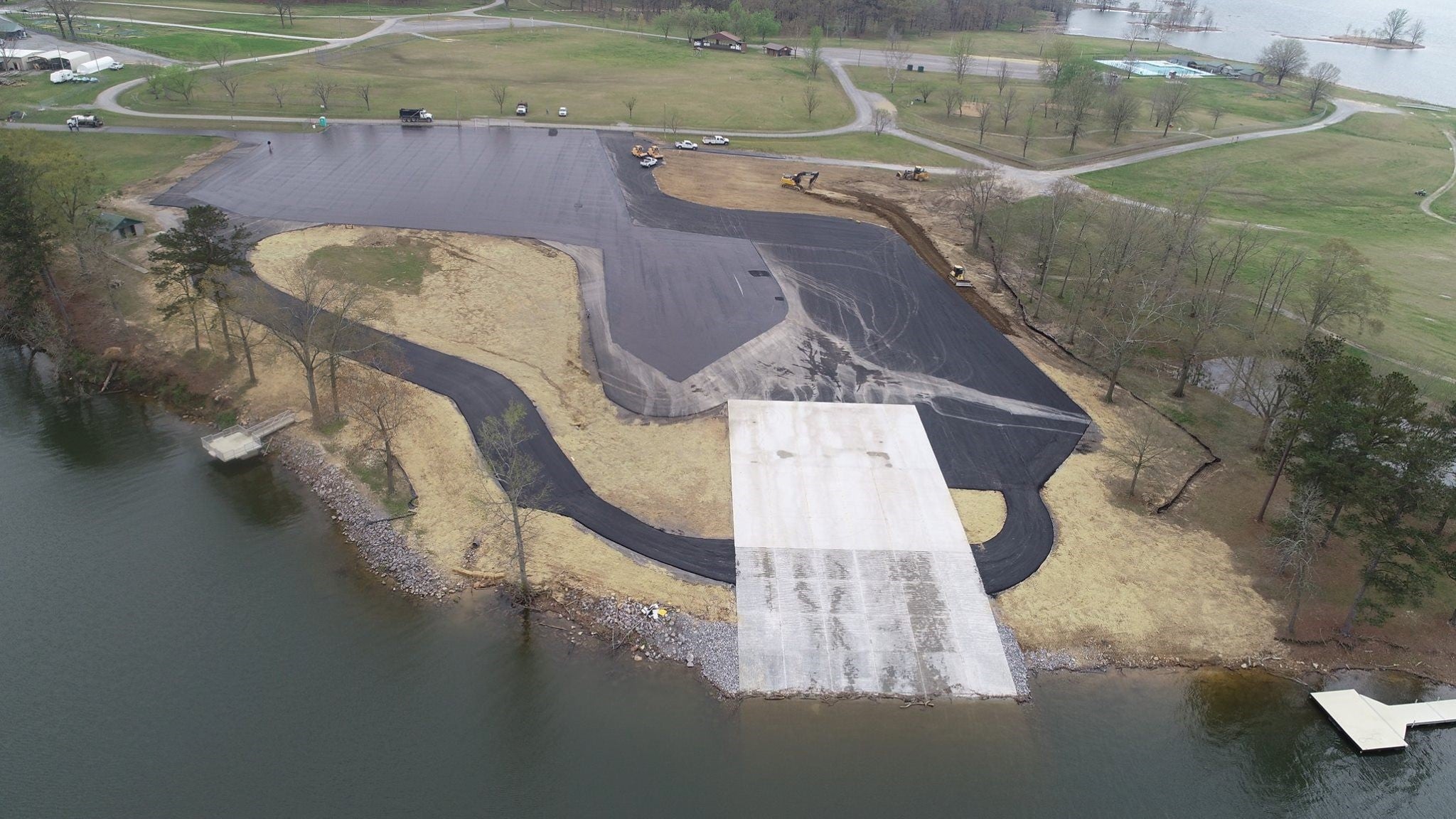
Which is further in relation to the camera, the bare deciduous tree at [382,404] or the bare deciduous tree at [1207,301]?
the bare deciduous tree at [1207,301]

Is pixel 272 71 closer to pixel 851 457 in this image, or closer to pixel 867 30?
pixel 851 457

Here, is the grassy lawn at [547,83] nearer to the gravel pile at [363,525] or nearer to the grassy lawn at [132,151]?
the grassy lawn at [132,151]

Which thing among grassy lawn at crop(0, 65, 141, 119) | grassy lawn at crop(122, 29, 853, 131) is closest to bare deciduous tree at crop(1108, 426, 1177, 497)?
grassy lawn at crop(122, 29, 853, 131)

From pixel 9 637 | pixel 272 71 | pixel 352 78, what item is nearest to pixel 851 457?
pixel 9 637

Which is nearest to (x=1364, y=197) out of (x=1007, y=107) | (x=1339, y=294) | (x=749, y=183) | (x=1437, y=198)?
(x=1437, y=198)

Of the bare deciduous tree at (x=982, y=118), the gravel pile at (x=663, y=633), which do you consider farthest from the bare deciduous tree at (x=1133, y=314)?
the bare deciduous tree at (x=982, y=118)

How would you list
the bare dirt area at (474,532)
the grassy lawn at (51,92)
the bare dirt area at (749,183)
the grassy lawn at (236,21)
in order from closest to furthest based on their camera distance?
1. the bare dirt area at (474,532)
2. the bare dirt area at (749,183)
3. the grassy lawn at (51,92)
4. the grassy lawn at (236,21)
